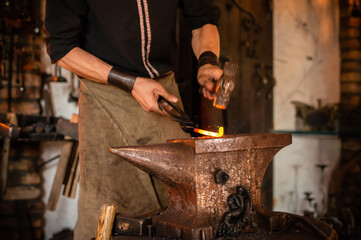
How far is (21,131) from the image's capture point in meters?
2.69

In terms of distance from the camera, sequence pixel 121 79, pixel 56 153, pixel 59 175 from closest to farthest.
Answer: pixel 121 79 → pixel 59 175 → pixel 56 153

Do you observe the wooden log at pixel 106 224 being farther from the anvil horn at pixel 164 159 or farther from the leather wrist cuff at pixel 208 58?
the leather wrist cuff at pixel 208 58

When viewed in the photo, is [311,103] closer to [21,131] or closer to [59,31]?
[21,131]

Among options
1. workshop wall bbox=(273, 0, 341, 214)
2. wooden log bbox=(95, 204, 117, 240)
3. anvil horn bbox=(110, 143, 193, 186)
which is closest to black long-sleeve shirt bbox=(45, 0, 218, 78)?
anvil horn bbox=(110, 143, 193, 186)

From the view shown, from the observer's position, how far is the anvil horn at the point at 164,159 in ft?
4.05

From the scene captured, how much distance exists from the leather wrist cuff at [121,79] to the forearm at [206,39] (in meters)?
0.50

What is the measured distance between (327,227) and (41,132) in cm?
220

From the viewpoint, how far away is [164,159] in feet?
4.13

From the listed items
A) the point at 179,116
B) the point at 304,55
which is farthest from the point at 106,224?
the point at 304,55

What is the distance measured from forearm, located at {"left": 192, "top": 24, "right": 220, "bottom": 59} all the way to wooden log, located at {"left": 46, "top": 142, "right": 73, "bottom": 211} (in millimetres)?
1563

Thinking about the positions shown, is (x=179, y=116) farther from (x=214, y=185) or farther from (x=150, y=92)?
(x=214, y=185)

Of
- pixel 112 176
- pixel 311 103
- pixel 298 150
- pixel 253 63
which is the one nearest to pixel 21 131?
pixel 112 176

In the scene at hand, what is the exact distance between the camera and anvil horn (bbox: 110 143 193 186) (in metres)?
1.23

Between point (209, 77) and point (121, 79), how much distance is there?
408 millimetres
